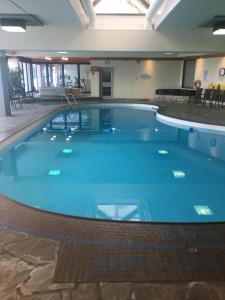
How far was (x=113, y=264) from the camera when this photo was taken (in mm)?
1839

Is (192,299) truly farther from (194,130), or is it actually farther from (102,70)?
(102,70)

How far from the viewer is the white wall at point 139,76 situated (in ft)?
51.6

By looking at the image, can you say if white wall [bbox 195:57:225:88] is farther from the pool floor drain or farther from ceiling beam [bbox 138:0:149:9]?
the pool floor drain

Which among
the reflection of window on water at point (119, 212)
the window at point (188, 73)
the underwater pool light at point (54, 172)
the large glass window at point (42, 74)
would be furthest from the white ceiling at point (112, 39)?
the large glass window at point (42, 74)

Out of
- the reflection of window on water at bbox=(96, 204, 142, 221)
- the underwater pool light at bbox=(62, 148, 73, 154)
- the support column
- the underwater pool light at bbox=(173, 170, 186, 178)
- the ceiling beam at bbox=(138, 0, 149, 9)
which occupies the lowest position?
the reflection of window on water at bbox=(96, 204, 142, 221)

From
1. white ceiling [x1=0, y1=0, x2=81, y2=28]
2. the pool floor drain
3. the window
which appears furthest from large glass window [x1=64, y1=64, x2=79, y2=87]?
the pool floor drain

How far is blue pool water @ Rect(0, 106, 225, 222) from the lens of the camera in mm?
3676

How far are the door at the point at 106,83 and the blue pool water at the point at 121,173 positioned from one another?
8178mm

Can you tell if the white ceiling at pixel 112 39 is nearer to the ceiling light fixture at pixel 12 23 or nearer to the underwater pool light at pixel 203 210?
the ceiling light fixture at pixel 12 23

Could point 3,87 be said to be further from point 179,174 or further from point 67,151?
point 179,174

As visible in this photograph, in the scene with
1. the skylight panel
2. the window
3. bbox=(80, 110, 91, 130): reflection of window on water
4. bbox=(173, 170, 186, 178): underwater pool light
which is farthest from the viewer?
the window

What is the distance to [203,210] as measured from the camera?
11.9 feet

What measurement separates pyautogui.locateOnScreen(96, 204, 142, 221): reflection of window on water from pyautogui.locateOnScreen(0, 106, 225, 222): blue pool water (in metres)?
0.01

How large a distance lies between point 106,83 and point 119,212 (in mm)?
13524
